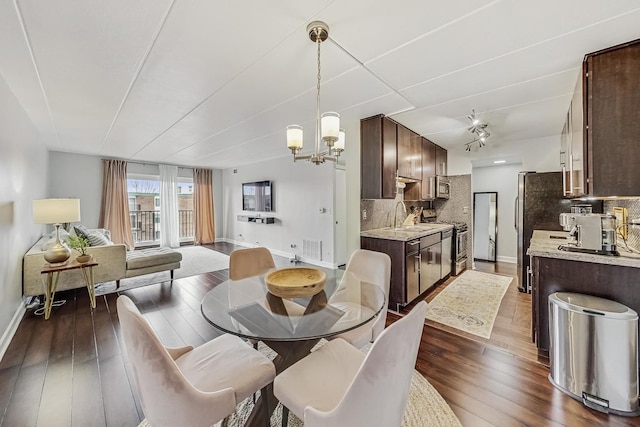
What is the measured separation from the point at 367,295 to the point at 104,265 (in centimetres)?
386

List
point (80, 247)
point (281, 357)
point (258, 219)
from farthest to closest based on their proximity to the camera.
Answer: point (258, 219), point (80, 247), point (281, 357)

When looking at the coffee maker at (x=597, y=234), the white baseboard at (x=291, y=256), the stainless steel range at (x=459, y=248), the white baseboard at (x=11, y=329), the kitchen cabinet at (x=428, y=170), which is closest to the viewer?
the coffee maker at (x=597, y=234)

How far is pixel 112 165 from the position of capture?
6.20 meters

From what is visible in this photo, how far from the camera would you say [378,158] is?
313 centimetres

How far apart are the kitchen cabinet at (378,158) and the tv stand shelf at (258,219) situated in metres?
3.79

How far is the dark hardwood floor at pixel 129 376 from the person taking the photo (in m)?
1.58

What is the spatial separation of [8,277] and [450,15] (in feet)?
14.1

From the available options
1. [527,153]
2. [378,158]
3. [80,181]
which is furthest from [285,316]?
[80,181]

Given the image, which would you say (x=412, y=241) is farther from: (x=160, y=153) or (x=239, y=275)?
(x=160, y=153)

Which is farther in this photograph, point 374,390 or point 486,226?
point 486,226

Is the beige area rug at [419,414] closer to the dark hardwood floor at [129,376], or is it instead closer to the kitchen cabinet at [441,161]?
the dark hardwood floor at [129,376]

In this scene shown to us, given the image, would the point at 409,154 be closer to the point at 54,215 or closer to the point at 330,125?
the point at 330,125

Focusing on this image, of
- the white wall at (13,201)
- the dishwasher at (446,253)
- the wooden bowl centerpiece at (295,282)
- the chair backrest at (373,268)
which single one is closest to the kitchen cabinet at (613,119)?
the chair backrest at (373,268)

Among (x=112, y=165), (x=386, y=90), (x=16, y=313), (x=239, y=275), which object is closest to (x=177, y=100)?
(x=239, y=275)
